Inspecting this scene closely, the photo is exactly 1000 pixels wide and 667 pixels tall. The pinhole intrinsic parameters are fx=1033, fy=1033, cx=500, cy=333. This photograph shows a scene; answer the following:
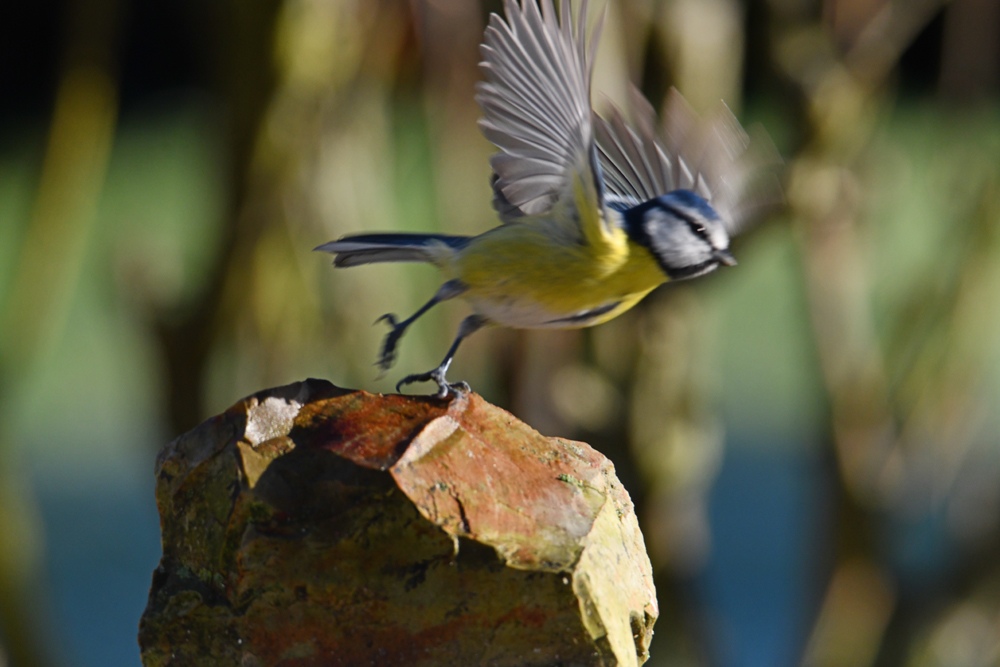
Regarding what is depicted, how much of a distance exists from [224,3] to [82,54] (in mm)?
433

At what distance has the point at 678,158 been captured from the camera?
114 cm

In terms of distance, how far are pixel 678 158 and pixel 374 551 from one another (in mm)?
660

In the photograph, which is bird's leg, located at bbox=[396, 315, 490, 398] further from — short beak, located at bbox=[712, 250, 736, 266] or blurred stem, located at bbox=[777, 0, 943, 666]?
blurred stem, located at bbox=[777, 0, 943, 666]

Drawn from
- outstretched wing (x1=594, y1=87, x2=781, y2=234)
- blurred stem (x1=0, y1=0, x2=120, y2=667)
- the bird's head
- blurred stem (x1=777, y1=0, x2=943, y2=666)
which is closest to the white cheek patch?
the bird's head

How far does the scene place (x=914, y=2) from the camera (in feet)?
6.29

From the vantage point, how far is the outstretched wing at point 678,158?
1.13 meters

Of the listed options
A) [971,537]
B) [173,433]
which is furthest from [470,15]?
[971,537]

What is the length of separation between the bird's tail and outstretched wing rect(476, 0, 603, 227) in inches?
4.7

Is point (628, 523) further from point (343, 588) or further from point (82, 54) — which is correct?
point (82, 54)

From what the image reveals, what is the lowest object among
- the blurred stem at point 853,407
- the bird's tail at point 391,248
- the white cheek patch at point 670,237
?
the blurred stem at point 853,407

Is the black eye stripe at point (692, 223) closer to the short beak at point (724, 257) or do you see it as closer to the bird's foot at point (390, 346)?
the short beak at point (724, 257)

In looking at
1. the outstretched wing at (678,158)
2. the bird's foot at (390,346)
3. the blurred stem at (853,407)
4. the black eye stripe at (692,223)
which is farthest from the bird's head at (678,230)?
the blurred stem at (853,407)

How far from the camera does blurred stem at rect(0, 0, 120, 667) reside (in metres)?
1.88

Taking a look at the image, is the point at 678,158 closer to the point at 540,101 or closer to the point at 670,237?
the point at 670,237
